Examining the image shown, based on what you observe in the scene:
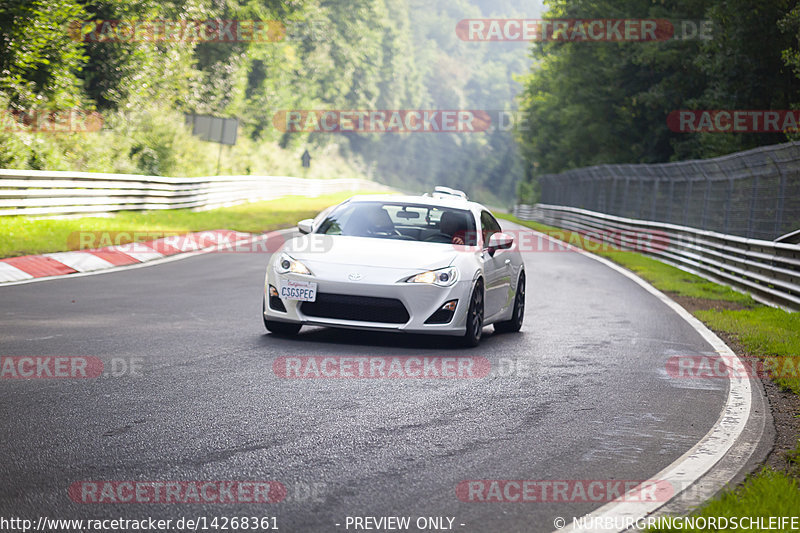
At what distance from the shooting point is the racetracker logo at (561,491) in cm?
484

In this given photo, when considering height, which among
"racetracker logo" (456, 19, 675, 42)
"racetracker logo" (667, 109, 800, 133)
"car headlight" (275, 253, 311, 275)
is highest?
"racetracker logo" (456, 19, 675, 42)

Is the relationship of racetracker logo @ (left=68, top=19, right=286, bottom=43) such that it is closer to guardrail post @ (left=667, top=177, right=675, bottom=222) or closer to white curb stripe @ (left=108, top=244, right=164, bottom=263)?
white curb stripe @ (left=108, top=244, right=164, bottom=263)

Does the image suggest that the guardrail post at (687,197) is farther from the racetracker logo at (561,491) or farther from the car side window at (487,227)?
the racetracker logo at (561,491)

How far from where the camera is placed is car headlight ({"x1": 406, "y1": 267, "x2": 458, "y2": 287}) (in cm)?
938

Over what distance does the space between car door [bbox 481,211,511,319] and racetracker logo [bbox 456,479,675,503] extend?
5.10 m

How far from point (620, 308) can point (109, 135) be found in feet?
73.2

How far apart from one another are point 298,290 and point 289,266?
28 cm

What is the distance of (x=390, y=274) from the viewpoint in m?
9.34

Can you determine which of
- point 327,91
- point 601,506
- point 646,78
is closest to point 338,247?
point 601,506

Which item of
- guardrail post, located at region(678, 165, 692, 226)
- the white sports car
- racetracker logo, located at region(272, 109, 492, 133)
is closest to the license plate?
the white sports car

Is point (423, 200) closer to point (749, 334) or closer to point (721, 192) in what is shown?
point (749, 334)

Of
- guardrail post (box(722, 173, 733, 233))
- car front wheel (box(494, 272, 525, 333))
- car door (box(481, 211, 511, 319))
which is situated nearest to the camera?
car door (box(481, 211, 511, 319))

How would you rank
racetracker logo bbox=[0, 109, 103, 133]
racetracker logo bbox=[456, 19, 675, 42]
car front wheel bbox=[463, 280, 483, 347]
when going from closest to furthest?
car front wheel bbox=[463, 280, 483, 347], racetracker logo bbox=[0, 109, 103, 133], racetracker logo bbox=[456, 19, 675, 42]

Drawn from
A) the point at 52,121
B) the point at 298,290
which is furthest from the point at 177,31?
the point at 298,290
